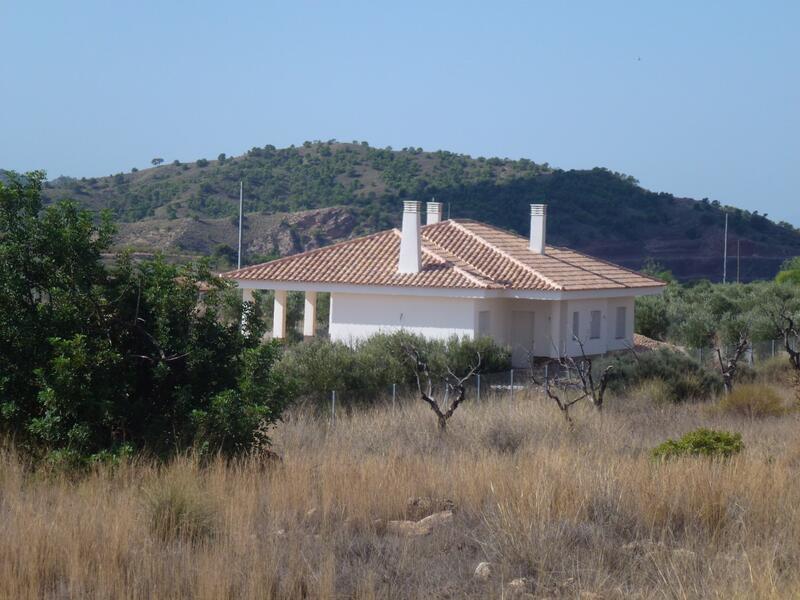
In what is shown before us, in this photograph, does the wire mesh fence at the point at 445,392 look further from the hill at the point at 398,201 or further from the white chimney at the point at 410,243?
the hill at the point at 398,201

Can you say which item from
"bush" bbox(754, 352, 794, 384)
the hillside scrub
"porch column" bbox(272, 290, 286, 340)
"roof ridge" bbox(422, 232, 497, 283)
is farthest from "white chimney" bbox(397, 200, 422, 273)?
the hillside scrub

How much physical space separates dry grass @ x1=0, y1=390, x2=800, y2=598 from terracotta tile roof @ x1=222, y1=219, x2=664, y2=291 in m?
24.2

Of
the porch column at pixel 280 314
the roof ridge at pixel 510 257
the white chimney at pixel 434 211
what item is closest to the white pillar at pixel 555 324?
the roof ridge at pixel 510 257

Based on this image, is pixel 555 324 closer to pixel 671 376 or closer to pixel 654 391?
pixel 671 376

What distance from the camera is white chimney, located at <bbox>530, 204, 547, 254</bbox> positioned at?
4022 cm

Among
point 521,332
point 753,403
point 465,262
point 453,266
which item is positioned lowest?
point 753,403

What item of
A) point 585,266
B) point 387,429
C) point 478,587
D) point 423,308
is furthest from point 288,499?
point 585,266

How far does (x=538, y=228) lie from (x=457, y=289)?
757cm

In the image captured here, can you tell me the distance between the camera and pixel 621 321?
137 ft

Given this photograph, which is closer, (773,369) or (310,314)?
(773,369)

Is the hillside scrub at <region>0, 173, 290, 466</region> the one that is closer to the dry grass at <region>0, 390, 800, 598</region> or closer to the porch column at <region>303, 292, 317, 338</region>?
the dry grass at <region>0, 390, 800, 598</region>

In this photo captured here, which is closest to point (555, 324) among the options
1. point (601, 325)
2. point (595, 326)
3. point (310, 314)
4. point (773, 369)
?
point (595, 326)

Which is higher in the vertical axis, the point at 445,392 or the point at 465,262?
the point at 465,262

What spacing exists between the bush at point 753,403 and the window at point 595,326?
50.7ft
